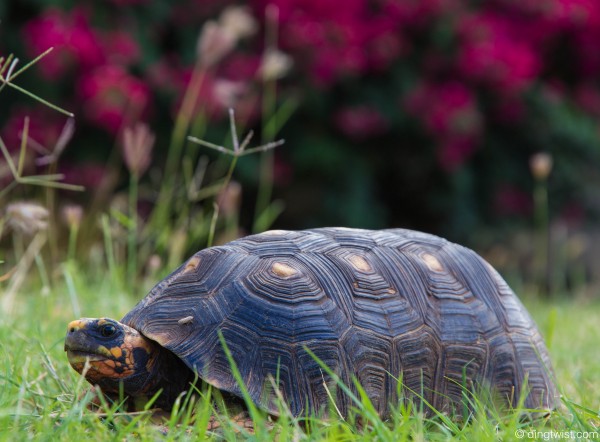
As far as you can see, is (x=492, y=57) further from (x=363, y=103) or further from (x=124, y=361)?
(x=124, y=361)

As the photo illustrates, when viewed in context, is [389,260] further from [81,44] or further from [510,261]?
[510,261]

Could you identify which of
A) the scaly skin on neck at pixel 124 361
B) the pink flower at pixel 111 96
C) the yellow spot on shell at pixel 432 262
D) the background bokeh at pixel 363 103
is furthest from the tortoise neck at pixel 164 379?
the pink flower at pixel 111 96

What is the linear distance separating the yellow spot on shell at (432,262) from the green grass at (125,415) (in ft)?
1.41

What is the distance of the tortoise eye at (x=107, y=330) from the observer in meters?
2.03

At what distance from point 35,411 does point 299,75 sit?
A: 4613 millimetres

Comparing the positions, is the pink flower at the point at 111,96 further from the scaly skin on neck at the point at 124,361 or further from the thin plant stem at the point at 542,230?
the scaly skin on neck at the point at 124,361

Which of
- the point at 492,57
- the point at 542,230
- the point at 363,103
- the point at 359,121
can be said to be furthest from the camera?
the point at 542,230

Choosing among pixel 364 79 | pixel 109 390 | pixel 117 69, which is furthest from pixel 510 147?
pixel 109 390

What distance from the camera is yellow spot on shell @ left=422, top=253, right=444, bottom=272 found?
240 centimetres

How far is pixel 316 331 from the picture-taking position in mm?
2102

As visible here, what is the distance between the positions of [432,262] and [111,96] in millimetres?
3533

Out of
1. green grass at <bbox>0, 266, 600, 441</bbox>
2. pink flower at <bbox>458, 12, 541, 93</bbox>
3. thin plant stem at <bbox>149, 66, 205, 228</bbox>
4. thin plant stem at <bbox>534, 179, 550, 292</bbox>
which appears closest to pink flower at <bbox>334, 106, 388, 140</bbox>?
pink flower at <bbox>458, 12, 541, 93</bbox>

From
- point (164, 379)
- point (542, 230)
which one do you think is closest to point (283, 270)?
point (164, 379)

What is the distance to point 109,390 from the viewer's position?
215cm
